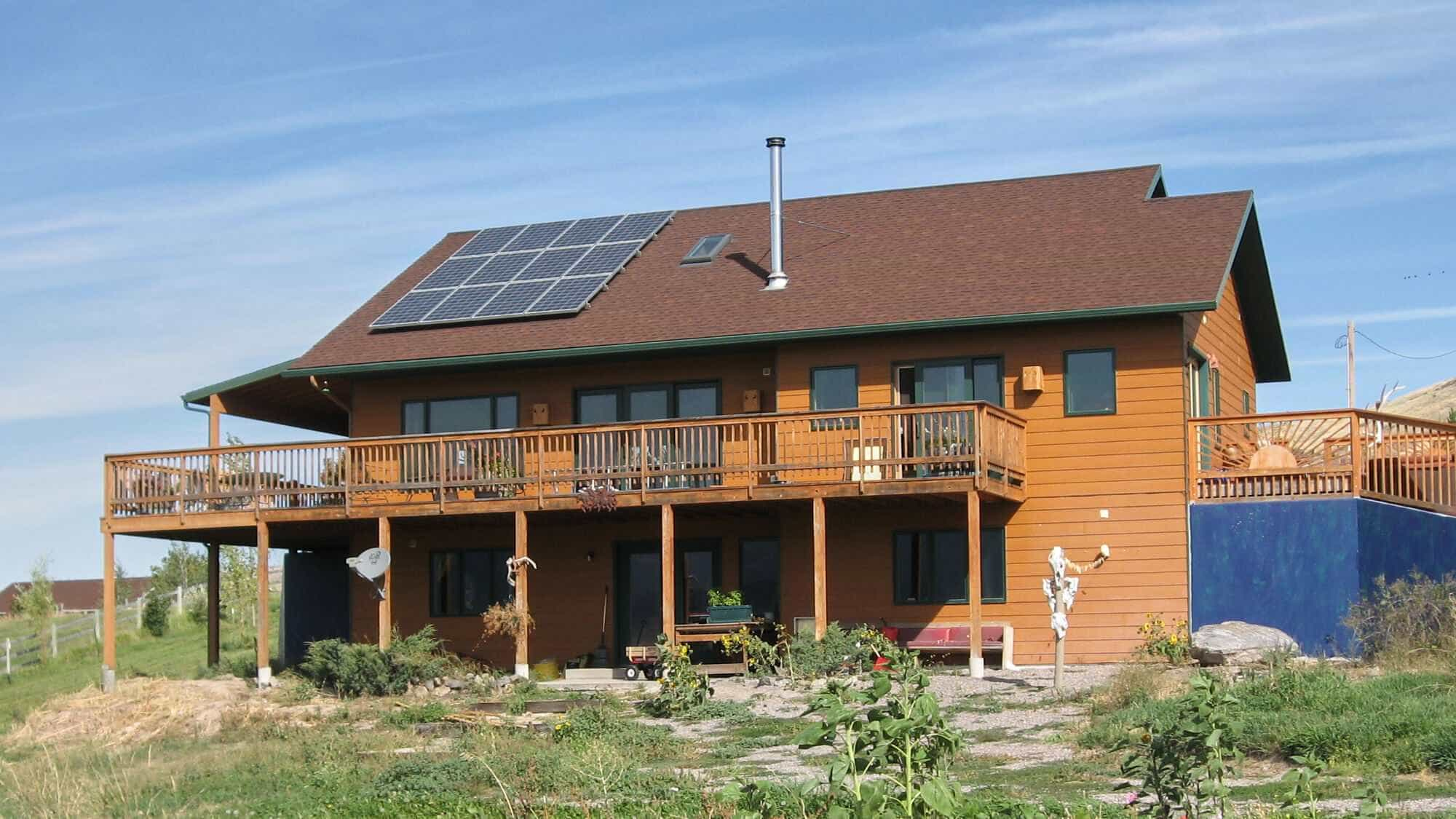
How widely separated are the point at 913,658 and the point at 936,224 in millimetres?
18891

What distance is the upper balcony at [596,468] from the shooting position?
80.2ft

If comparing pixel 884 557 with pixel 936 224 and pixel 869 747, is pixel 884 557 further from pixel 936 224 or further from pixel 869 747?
pixel 869 747

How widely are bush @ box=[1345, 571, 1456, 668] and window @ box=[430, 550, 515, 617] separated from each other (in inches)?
508

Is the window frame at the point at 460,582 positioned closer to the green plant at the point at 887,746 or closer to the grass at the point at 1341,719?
the grass at the point at 1341,719

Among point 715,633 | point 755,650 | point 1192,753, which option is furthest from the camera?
point 715,633

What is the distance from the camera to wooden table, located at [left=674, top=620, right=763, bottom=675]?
81.6 ft

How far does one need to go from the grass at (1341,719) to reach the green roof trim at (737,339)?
276 inches

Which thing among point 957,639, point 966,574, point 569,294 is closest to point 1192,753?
point 957,639

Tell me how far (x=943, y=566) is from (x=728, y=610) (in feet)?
10.7

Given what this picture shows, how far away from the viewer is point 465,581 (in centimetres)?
2916

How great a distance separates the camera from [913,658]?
1111 centimetres

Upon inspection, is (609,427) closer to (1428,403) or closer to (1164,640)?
(1164,640)

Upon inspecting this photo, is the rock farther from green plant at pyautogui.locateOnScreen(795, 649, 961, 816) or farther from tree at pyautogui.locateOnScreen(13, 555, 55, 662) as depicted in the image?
tree at pyautogui.locateOnScreen(13, 555, 55, 662)

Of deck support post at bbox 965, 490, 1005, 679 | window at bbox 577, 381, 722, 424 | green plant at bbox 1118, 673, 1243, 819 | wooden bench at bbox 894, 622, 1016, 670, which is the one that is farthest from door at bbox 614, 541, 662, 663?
green plant at bbox 1118, 673, 1243, 819
